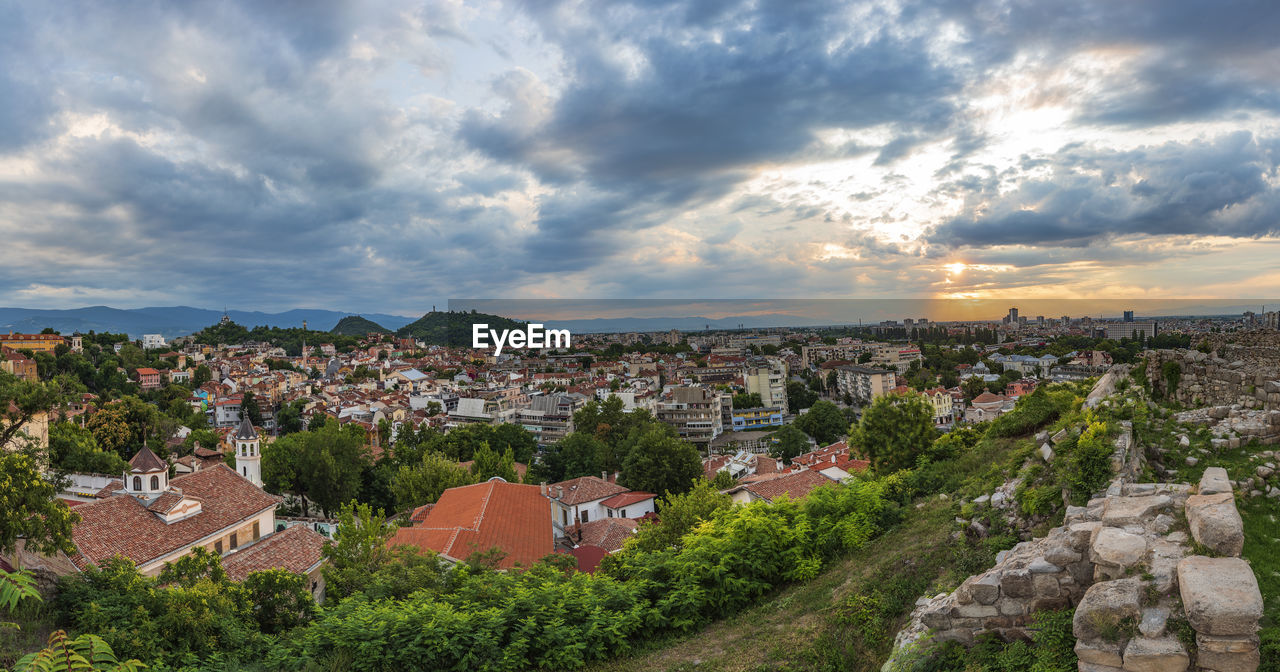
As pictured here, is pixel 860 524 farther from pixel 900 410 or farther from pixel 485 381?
pixel 485 381

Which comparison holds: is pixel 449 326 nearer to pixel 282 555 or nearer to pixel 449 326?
pixel 449 326

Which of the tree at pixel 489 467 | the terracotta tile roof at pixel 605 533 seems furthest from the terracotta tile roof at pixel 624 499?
the tree at pixel 489 467

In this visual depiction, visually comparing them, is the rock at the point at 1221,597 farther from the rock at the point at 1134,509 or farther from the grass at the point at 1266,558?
the rock at the point at 1134,509

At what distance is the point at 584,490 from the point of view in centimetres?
3456

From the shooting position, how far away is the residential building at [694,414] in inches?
2682

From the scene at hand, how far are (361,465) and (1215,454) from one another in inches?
1564

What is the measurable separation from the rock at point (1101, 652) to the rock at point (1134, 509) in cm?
157

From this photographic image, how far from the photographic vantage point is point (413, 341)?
165 m

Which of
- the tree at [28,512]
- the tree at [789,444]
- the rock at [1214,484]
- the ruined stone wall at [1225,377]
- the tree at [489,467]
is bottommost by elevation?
the tree at [789,444]

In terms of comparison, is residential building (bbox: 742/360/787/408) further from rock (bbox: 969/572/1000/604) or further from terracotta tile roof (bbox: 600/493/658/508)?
rock (bbox: 969/572/1000/604)

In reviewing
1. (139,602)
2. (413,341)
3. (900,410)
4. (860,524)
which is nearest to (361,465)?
(139,602)

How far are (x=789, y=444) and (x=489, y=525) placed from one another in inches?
1444

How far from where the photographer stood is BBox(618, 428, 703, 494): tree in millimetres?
37312

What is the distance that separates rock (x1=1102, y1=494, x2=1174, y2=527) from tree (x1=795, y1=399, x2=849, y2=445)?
54680mm
